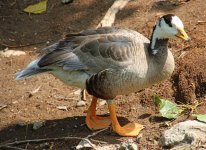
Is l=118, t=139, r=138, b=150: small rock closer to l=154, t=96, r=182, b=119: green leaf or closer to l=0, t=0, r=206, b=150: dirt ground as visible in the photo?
l=0, t=0, r=206, b=150: dirt ground

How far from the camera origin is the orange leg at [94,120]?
4824mm

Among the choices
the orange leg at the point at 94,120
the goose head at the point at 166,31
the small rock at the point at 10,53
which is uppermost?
the goose head at the point at 166,31

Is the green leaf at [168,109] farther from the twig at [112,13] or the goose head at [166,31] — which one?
the twig at [112,13]

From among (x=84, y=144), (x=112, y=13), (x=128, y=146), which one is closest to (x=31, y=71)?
(x=84, y=144)

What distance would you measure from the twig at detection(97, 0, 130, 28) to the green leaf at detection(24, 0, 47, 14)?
1156 mm

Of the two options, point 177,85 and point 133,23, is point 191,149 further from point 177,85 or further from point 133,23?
point 133,23

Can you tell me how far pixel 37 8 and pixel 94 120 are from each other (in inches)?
119

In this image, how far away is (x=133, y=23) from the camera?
638 cm

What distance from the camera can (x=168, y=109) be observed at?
15.5 ft

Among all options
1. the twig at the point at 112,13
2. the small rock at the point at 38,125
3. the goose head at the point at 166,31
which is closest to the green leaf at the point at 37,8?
the twig at the point at 112,13

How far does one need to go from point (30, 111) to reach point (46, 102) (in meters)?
0.23

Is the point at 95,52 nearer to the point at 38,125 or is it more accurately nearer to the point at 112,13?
the point at 38,125

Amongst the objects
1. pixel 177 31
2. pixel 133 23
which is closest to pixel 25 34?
pixel 133 23

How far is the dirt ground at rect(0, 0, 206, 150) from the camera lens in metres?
4.87
